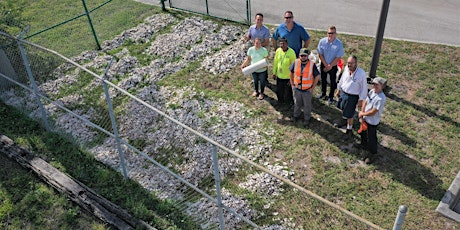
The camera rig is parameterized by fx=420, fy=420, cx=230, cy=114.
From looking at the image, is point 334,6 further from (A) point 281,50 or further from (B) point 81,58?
(B) point 81,58

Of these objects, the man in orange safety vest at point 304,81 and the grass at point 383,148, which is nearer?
the grass at point 383,148

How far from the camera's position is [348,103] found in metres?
8.13

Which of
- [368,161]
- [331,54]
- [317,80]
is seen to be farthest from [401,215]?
[331,54]

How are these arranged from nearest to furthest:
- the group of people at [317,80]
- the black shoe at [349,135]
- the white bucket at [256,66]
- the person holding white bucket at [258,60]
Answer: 1. the group of people at [317,80]
2. the black shoe at [349,135]
3. the white bucket at [256,66]
4. the person holding white bucket at [258,60]

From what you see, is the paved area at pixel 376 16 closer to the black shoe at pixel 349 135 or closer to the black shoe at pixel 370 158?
the black shoe at pixel 349 135

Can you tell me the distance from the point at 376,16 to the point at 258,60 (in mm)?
6037

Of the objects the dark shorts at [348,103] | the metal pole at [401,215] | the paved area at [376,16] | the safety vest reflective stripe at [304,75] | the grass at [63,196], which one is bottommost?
the grass at [63,196]

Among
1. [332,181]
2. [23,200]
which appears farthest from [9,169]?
[332,181]

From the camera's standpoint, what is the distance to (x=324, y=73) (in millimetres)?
9562

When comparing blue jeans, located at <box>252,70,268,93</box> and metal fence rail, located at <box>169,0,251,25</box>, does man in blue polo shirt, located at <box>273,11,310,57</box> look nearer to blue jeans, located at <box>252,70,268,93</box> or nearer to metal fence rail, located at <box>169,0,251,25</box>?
blue jeans, located at <box>252,70,268,93</box>

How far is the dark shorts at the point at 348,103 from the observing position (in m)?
8.08

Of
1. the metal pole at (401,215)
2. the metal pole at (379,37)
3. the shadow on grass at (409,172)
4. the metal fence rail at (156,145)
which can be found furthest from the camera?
the metal pole at (379,37)

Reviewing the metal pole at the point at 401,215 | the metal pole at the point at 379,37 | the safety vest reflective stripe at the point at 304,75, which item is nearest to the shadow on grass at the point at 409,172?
the safety vest reflective stripe at the point at 304,75

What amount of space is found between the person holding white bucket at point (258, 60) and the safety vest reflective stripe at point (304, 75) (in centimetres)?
111
